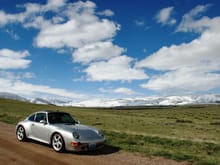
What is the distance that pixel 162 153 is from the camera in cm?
1133

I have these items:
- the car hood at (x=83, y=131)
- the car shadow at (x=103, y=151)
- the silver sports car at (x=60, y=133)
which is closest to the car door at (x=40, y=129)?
the silver sports car at (x=60, y=133)

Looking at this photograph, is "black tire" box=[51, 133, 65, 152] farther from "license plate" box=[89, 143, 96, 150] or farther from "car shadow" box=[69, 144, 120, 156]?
A: "license plate" box=[89, 143, 96, 150]

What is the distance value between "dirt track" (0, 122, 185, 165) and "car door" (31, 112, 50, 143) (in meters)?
0.41

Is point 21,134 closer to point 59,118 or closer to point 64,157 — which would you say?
point 59,118

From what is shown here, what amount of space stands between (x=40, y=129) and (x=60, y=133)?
1484 millimetres

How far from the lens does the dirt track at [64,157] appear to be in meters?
9.62

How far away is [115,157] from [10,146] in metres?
4.61

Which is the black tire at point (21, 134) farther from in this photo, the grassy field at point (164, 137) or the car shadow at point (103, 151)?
the grassy field at point (164, 137)

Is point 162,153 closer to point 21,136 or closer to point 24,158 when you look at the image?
point 24,158

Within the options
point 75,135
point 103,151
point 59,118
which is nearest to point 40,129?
point 59,118

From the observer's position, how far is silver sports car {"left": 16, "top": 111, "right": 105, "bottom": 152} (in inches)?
428

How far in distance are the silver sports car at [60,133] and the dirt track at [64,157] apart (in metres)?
0.33

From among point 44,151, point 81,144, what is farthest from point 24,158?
point 81,144

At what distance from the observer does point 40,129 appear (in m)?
12.3
